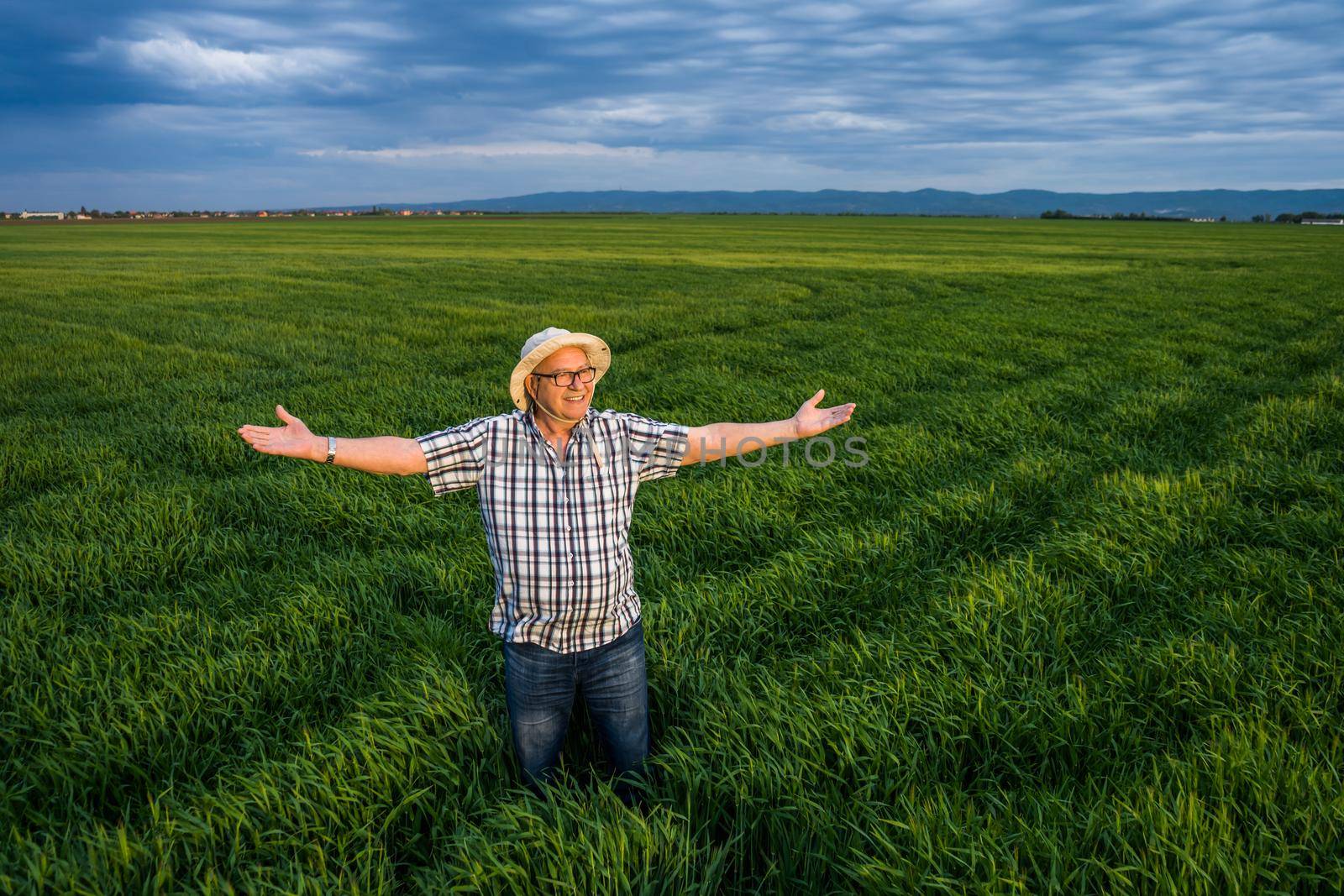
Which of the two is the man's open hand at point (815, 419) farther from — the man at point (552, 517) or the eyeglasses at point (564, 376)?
the eyeglasses at point (564, 376)

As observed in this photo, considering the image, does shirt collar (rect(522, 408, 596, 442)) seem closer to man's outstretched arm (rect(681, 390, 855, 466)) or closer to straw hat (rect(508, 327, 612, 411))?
straw hat (rect(508, 327, 612, 411))

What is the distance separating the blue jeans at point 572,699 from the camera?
9.00 feet

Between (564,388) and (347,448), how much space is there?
808 mm

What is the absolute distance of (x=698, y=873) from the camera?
2.53 metres

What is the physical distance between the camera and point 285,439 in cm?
262

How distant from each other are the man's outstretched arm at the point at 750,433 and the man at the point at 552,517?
5.4 inches

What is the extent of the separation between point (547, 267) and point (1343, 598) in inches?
1133

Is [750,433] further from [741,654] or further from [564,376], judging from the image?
[741,654]

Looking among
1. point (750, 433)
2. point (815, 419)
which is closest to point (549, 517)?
point (750, 433)

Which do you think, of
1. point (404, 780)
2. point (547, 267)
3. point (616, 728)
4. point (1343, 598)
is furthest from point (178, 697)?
point (547, 267)

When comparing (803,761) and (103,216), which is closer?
(803,761)

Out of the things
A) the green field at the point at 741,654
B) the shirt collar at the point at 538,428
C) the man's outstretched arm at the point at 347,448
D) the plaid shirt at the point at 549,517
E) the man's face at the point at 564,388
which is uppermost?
the man's face at the point at 564,388

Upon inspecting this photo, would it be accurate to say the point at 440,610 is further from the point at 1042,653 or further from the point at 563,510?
the point at 1042,653

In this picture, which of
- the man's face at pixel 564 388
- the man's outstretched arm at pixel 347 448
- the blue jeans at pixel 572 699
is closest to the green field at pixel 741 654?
the blue jeans at pixel 572 699
